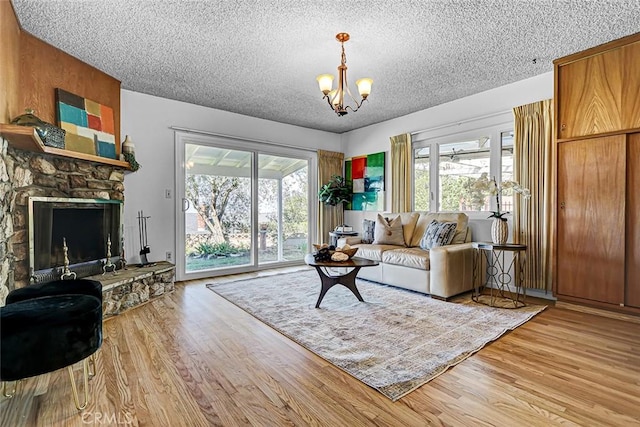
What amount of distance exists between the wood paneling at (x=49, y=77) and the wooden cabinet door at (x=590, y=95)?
5.02 metres

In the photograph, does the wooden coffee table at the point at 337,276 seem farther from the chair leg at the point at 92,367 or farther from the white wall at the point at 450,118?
the white wall at the point at 450,118

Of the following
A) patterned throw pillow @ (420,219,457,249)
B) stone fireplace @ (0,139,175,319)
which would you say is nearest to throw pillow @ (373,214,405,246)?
patterned throw pillow @ (420,219,457,249)

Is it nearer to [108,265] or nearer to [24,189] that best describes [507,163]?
[108,265]

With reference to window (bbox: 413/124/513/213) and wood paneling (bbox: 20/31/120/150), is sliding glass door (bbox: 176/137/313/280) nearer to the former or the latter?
wood paneling (bbox: 20/31/120/150)

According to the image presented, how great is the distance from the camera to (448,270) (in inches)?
137

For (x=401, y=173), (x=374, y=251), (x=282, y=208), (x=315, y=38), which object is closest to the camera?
(x=315, y=38)

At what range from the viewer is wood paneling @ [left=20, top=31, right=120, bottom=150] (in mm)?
2811

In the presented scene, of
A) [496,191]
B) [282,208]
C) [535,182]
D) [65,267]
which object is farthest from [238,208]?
[535,182]

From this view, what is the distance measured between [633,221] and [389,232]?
2550mm

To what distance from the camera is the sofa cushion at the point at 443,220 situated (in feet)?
13.5

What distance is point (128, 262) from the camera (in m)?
4.05

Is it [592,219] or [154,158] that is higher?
[154,158]

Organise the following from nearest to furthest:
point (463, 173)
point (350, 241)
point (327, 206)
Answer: point (463, 173)
point (350, 241)
point (327, 206)

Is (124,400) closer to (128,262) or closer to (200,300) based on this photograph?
(200,300)
